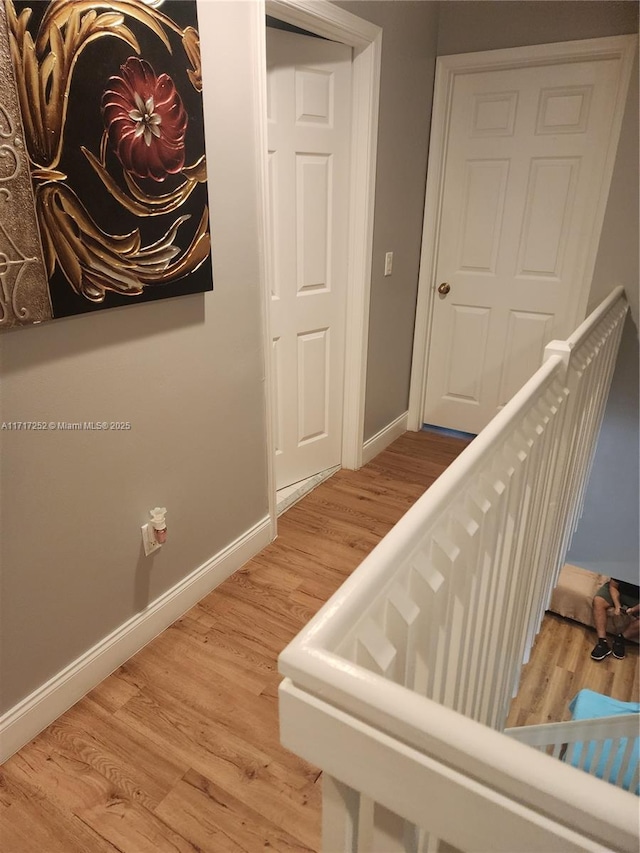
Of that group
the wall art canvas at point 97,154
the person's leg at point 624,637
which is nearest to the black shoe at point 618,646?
the person's leg at point 624,637

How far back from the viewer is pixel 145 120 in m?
1.46

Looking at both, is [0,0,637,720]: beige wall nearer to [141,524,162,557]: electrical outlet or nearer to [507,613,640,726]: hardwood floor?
[141,524,162,557]: electrical outlet

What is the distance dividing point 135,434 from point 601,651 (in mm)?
2117

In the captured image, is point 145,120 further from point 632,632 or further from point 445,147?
point 632,632


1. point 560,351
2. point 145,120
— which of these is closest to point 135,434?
point 145,120

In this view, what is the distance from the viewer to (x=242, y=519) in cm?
229

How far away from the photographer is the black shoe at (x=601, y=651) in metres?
2.37

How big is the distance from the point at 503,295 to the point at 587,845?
3.11m

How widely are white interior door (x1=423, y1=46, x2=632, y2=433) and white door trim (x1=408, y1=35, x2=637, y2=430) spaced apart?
0.09 ft

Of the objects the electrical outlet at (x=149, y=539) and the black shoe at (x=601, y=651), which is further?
the black shoe at (x=601, y=651)

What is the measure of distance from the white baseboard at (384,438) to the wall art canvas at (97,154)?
1.80m

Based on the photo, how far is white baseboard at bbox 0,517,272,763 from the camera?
1540mm

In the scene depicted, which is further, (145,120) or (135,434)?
(135,434)

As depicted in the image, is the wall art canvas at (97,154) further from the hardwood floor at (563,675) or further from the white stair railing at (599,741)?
the hardwood floor at (563,675)
